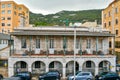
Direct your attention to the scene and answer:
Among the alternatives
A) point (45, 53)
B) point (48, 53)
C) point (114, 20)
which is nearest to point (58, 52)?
point (48, 53)

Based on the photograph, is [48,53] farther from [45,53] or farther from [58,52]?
[58,52]

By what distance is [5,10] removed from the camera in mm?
111812

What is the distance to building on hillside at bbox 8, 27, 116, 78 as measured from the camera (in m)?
44.8

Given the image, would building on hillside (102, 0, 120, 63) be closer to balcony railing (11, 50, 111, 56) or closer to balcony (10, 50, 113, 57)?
balcony railing (11, 50, 111, 56)

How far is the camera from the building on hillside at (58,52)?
147ft

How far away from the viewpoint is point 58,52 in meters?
47.7

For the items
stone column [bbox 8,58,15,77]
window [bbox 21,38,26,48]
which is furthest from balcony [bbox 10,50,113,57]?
stone column [bbox 8,58,15,77]

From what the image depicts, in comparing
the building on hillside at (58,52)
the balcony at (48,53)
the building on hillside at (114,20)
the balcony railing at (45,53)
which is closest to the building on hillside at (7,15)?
the building on hillside at (114,20)

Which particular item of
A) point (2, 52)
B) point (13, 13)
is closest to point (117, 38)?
point (2, 52)

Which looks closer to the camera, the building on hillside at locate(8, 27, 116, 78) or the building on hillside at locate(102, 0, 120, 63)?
the building on hillside at locate(8, 27, 116, 78)

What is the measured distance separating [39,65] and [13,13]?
226 feet

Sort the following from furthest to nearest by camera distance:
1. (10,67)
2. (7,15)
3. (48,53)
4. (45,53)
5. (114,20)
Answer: (7,15) < (114,20) < (45,53) < (48,53) < (10,67)

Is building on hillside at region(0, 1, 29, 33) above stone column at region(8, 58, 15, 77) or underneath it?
above

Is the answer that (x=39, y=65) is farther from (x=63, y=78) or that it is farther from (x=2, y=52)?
(x=2, y=52)
